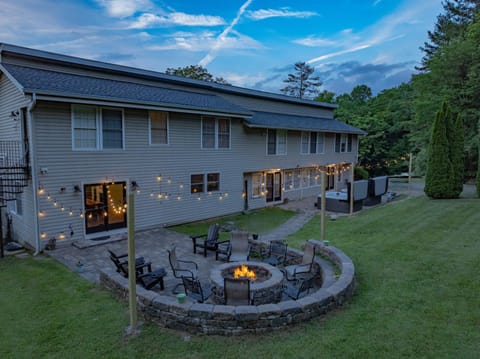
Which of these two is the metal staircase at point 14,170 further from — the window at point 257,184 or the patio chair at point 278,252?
the window at point 257,184

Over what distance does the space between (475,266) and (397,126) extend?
1179 inches

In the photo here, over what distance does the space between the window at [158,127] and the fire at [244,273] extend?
7341 millimetres

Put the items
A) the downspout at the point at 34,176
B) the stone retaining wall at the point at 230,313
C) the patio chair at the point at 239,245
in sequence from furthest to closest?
the downspout at the point at 34,176 < the patio chair at the point at 239,245 < the stone retaining wall at the point at 230,313

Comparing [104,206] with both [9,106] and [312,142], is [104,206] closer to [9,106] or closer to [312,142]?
[9,106]

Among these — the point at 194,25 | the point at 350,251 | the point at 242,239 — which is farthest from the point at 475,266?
the point at 194,25

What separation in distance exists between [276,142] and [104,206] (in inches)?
429

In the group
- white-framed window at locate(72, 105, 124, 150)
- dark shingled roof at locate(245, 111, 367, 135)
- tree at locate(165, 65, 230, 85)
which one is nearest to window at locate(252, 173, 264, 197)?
dark shingled roof at locate(245, 111, 367, 135)

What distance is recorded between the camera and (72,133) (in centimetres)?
980

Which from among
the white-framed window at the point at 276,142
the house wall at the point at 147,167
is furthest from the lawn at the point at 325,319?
the white-framed window at the point at 276,142

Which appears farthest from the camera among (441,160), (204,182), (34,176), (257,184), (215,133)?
(257,184)

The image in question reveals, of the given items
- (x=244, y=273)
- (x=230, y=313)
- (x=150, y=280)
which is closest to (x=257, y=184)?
(x=244, y=273)

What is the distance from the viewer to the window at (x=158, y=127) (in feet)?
39.3

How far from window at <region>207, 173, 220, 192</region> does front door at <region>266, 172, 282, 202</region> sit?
175 inches

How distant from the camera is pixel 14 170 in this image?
954cm
